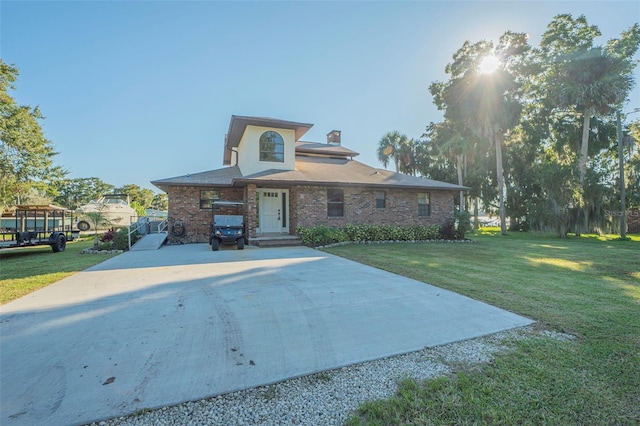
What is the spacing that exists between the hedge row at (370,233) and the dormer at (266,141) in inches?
154

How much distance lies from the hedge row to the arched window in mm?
4148

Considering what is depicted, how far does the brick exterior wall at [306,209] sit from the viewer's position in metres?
13.1

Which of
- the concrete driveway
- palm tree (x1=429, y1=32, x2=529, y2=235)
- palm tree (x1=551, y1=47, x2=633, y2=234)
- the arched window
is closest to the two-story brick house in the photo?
the arched window

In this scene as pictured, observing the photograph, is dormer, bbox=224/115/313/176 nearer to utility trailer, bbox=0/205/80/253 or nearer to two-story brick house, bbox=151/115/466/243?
two-story brick house, bbox=151/115/466/243

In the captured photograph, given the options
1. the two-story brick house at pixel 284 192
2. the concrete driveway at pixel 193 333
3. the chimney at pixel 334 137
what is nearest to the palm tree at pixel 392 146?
the chimney at pixel 334 137

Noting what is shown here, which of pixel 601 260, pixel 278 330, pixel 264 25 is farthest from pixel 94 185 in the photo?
pixel 601 260

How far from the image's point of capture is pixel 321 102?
15422mm

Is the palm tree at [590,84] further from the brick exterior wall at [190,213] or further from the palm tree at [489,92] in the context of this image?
the brick exterior wall at [190,213]

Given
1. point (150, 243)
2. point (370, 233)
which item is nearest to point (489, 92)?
point (370, 233)

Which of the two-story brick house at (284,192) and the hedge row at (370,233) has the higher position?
the two-story brick house at (284,192)

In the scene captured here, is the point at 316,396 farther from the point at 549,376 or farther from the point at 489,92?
the point at 489,92

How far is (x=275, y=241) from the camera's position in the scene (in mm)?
12180

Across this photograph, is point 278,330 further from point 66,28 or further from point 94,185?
point 94,185

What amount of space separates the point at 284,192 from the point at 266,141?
267 cm
